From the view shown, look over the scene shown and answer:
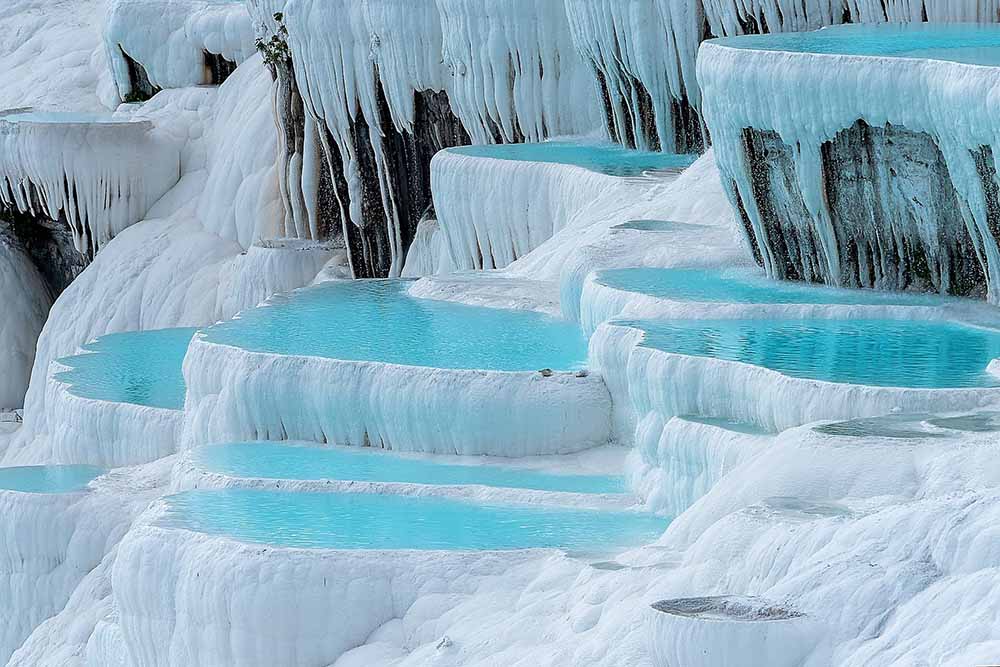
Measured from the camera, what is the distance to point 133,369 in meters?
17.0

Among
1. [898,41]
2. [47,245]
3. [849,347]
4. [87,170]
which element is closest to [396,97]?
[87,170]

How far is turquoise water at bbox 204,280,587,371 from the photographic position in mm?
11727

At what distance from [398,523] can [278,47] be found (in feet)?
34.3

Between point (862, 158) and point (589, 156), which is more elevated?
Answer: point (862, 158)

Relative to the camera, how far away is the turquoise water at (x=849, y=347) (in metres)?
9.38

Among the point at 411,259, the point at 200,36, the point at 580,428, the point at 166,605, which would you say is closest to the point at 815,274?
the point at 580,428

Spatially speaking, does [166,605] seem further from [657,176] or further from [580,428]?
[657,176]

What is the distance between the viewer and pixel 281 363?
11906mm

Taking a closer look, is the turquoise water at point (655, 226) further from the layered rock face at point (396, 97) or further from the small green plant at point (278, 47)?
the small green plant at point (278, 47)

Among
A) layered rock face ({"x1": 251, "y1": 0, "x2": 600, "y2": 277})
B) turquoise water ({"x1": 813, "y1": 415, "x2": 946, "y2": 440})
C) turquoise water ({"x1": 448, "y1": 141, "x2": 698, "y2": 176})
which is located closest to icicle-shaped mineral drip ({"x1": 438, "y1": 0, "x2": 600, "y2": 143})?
layered rock face ({"x1": 251, "y1": 0, "x2": 600, "y2": 277})

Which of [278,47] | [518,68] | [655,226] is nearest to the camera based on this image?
[655,226]

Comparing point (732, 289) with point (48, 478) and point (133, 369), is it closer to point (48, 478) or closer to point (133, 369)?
point (48, 478)

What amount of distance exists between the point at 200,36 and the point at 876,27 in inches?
464

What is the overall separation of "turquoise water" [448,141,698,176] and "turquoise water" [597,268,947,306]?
2.86m
